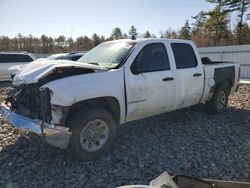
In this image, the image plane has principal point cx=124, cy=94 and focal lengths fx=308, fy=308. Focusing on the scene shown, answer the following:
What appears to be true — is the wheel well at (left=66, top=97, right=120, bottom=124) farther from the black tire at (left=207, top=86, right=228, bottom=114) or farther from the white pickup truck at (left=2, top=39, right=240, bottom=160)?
the black tire at (left=207, top=86, right=228, bottom=114)

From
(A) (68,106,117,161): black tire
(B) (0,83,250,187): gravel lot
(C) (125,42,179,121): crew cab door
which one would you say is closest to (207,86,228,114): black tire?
(B) (0,83,250,187): gravel lot

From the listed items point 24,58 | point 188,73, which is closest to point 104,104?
point 188,73

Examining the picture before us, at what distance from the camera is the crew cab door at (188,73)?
6.47 metres

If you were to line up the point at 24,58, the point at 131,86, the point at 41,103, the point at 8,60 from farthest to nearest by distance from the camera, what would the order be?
1. the point at 24,58
2. the point at 8,60
3. the point at 131,86
4. the point at 41,103

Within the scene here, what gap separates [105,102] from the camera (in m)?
5.19

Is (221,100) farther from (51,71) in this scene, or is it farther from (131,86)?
(51,71)

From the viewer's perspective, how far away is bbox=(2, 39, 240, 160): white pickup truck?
4.54 meters

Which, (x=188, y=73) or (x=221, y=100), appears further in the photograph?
(x=221, y=100)

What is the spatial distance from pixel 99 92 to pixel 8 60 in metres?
14.4

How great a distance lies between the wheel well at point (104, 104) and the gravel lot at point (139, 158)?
2.14 feet

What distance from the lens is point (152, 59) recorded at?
19.5 ft

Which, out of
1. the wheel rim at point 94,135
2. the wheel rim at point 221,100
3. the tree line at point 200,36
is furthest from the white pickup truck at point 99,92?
the tree line at point 200,36

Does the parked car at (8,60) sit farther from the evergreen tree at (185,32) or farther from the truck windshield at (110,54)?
the evergreen tree at (185,32)

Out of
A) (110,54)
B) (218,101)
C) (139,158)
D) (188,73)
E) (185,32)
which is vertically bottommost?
(139,158)
